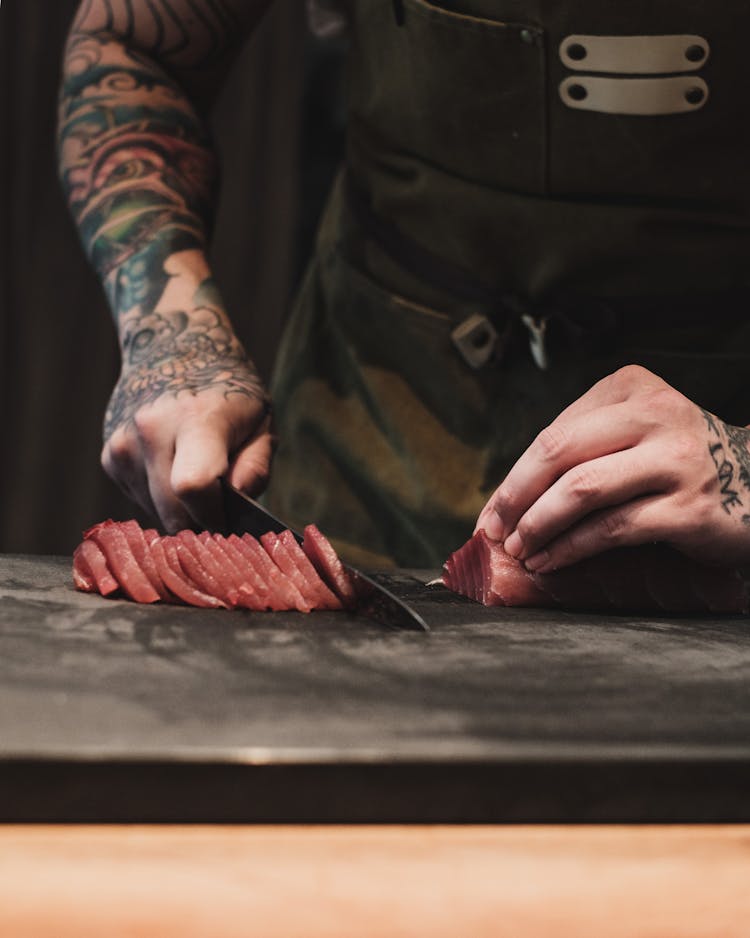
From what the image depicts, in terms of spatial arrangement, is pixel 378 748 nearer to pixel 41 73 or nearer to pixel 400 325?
pixel 400 325

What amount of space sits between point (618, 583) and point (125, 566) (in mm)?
775

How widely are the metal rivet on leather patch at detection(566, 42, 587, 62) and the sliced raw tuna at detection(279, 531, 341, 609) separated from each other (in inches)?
41.8

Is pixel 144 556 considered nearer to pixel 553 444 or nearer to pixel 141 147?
pixel 553 444

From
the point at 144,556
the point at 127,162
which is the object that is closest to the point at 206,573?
the point at 144,556

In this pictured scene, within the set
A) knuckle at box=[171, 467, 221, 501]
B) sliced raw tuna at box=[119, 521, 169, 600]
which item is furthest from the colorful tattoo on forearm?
sliced raw tuna at box=[119, 521, 169, 600]

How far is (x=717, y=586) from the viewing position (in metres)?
1.90

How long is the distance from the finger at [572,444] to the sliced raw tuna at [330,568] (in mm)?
299

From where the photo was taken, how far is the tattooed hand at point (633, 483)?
1752mm

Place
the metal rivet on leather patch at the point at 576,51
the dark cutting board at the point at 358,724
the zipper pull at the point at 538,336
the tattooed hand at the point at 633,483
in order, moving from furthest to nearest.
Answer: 1. the zipper pull at the point at 538,336
2. the metal rivet on leather patch at the point at 576,51
3. the tattooed hand at the point at 633,483
4. the dark cutting board at the point at 358,724

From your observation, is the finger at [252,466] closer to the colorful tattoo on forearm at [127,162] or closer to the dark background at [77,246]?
the colorful tattoo on forearm at [127,162]

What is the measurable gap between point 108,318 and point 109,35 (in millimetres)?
2020

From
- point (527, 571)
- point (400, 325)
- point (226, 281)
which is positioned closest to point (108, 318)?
point (226, 281)

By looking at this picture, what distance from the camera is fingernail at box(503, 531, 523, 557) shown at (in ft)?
6.04

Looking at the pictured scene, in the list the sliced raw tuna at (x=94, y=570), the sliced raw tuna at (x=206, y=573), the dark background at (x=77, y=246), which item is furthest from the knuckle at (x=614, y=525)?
the dark background at (x=77, y=246)
